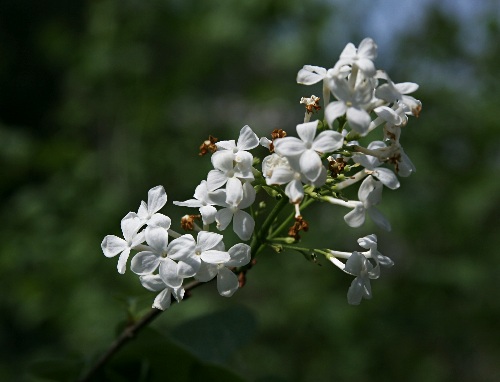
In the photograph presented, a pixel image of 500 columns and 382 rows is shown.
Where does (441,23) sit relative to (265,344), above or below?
above

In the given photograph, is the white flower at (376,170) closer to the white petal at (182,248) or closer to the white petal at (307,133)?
the white petal at (307,133)

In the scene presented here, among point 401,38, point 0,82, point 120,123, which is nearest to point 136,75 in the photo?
point 120,123

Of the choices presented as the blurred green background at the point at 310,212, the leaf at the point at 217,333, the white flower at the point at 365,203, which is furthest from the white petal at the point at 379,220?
the blurred green background at the point at 310,212

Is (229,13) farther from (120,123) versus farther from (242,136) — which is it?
(242,136)

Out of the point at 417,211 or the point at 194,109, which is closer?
the point at 417,211

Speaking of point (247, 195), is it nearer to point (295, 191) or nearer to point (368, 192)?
point (295, 191)

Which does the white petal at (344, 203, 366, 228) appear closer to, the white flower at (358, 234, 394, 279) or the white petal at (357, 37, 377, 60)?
the white flower at (358, 234, 394, 279)
